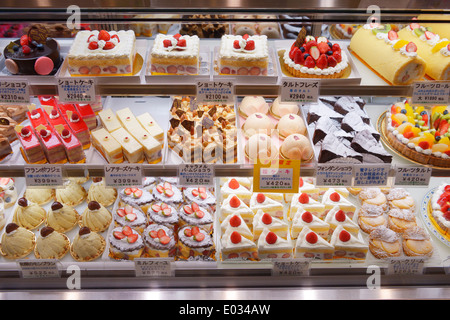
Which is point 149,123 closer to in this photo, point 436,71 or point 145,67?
point 145,67

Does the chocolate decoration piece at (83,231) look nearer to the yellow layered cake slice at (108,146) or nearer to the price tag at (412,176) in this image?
the yellow layered cake slice at (108,146)

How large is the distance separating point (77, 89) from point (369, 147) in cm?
156

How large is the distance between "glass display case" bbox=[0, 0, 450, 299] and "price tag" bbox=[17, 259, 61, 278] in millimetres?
12

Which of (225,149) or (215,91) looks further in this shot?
(225,149)

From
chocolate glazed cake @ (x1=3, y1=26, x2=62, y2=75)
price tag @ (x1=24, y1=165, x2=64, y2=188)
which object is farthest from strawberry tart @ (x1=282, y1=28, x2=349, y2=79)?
price tag @ (x1=24, y1=165, x2=64, y2=188)

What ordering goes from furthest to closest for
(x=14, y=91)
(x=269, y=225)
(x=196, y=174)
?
1. (x=269, y=225)
2. (x=196, y=174)
3. (x=14, y=91)

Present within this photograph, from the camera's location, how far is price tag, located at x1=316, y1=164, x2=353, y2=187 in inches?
83.4

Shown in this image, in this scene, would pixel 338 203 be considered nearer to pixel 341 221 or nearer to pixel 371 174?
pixel 341 221

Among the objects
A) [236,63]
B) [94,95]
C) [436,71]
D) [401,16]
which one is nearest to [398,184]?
[436,71]

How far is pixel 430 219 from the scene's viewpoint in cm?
275

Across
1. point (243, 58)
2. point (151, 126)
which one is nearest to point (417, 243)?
point (243, 58)

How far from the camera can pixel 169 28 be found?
4.60 meters
